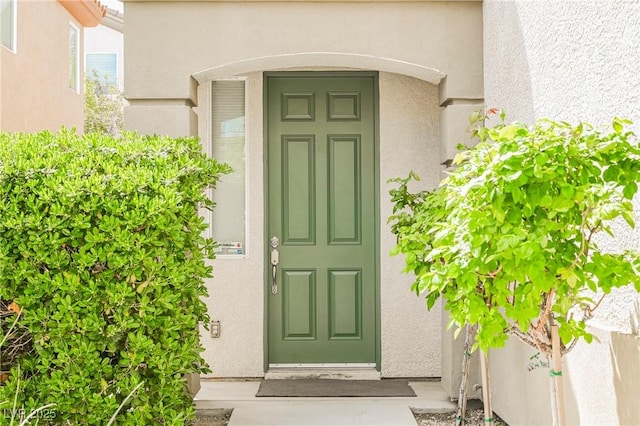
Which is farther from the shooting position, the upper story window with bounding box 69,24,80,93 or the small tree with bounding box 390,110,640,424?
the upper story window with bounding box 69,24,80,93

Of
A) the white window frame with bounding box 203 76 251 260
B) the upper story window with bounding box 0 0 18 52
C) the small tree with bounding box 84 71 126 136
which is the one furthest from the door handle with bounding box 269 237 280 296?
the small tree with bounding box 84 71 126 136

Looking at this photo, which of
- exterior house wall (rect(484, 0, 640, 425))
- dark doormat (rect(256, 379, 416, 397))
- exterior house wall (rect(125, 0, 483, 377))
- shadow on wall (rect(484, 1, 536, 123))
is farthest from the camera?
dark doormat (rect(256, 379, 416, 397))

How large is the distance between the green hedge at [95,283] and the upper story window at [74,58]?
26.0ft

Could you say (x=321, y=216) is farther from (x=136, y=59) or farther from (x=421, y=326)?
(x=136, y=59)

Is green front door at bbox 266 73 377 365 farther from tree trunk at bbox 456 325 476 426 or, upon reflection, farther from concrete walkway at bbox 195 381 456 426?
tree trunk at bbox 456 325 476 426

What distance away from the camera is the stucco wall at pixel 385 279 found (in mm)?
5875

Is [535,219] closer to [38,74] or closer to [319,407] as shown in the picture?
[319,407]

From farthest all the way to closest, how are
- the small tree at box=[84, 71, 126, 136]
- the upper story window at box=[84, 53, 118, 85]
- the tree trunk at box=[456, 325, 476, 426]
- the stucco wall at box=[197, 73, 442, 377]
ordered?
the upper story window at box=[84, 53, 118, 85] < the small tree at box=[84, 71, 126, 136] < the stucco wall at box=[197, 73, 442, 377] < the tree trunk at box=[456, 325, 476, 426]

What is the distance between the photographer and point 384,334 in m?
5.90

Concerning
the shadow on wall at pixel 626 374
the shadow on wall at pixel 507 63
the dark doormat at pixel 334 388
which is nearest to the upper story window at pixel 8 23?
the dark doormat at pixel 334 388

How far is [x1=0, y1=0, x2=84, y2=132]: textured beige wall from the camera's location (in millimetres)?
8453

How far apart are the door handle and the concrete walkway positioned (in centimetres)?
88

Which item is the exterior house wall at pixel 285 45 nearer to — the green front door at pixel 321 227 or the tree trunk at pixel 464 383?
the tree trunk at pixel 464 383

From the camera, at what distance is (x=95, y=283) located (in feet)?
12.3
